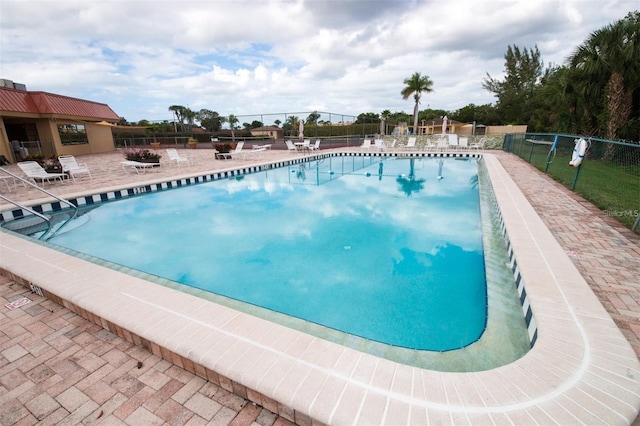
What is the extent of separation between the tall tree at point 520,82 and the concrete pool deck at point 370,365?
3734cm

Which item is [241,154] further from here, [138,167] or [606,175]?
[606,175]

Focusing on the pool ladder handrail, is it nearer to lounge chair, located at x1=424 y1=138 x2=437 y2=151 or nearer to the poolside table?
the poolside table

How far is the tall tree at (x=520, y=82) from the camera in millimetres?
32094

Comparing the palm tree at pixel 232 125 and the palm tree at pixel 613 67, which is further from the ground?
the palm tree at pixel 613 67

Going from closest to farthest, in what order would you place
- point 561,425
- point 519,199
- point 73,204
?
point 561,425 < point 519,199 < point 73,204

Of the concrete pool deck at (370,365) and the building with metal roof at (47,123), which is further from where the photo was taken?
the building with metal roof at (47,123)

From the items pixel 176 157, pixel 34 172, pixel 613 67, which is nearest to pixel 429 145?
pixel 613 67

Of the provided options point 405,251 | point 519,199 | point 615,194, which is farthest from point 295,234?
point 615,194

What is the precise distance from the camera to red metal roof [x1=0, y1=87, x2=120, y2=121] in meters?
11.3

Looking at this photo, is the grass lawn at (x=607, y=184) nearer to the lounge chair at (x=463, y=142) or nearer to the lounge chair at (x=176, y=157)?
the lounge chair at (x=463, y=142)

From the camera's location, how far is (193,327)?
1807 millimetres

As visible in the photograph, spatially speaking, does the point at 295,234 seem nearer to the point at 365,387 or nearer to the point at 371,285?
the point at 371,285

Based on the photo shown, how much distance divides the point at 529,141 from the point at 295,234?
1089 cm

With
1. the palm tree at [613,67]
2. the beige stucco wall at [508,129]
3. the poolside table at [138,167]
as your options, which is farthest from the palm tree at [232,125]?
the beige stucco wall at [508,129]
